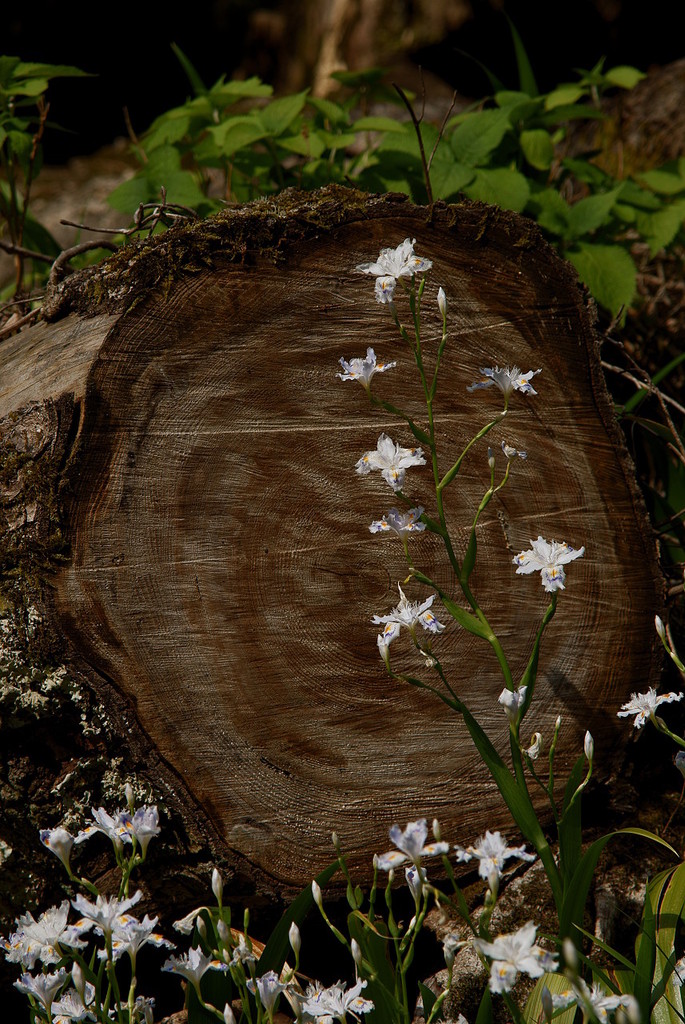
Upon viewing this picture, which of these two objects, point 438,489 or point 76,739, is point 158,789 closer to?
point 76,739

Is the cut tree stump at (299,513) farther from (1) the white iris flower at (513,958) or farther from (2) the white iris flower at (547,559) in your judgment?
(1) the white iris flower at (513,958)

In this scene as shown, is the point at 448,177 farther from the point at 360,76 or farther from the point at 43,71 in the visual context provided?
the point at 43,71

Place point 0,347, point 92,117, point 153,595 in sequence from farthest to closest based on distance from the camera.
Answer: point 92,117 < point 0,347 < point 153,595

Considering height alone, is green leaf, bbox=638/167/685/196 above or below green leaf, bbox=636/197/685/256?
above

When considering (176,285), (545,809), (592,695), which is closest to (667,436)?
(592,695)

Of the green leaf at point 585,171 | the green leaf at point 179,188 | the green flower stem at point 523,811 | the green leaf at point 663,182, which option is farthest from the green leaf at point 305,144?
the green flower stem at point 523,811

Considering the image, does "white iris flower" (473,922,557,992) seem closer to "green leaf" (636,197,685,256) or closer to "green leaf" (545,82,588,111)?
"green leaf" (636,197,685,256)

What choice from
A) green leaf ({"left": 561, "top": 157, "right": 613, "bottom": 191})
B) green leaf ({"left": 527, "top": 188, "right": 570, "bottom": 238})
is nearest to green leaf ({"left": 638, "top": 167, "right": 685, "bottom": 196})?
green leaf ({"left": 561, "top": 157, "right": 613, "bottom": 191})

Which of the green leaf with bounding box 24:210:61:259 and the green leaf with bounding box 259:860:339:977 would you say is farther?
the green leaf with bounding box 24:210:61:259
